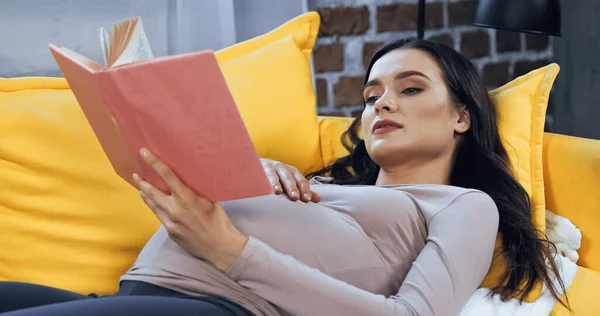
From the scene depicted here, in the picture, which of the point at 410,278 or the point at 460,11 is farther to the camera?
the point at 460,11

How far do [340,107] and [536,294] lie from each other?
3.84 ft

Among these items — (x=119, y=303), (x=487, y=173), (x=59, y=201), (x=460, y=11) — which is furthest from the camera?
(x=460, y=11)

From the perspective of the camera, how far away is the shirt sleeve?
3.22 ft

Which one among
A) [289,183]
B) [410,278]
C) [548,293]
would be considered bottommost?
[548,293]

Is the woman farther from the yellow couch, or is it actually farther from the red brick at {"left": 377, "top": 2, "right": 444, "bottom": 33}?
the red brick at {"left": 377, "top": 2, "right": 444, "bottom": 33}

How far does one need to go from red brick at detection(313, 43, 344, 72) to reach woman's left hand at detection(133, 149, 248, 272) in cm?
131

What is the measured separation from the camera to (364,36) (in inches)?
87.9

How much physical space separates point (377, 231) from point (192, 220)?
0.36 metres

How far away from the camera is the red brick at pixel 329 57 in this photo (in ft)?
7.27

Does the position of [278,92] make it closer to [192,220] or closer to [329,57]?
[192,220]

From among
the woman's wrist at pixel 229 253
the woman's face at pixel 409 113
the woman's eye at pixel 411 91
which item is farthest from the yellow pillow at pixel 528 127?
the woman's wrist at pixel 229 253

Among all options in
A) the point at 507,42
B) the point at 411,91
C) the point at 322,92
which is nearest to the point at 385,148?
the point at 411,91

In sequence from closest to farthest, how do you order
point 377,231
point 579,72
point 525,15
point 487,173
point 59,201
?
point 377,231
point 59,201
point 487,173
point 525,15
point 579,72

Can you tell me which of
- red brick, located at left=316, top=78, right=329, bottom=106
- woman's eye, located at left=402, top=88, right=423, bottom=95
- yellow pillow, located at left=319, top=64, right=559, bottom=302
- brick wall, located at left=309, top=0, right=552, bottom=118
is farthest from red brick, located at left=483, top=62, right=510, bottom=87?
woman's eye, located at left=402, top=88, right=423, bottom=95
